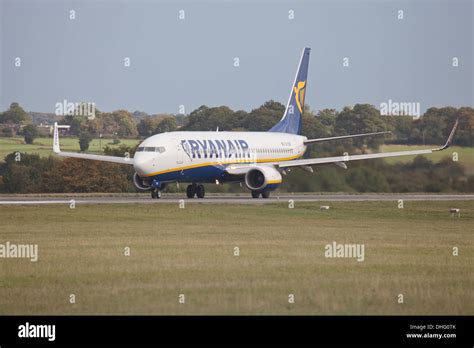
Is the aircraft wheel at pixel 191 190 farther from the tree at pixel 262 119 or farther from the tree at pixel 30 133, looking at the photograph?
the tree at pixel 30 133

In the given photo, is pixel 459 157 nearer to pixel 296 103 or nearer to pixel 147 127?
pixel 296 103

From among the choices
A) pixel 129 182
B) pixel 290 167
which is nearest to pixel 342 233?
pixel 290 167

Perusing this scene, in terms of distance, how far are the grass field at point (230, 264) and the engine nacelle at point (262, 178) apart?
43.1 ft

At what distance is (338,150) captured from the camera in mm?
73812

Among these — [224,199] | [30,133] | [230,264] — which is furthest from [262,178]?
[30,133]

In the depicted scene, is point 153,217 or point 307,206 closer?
point 153,217

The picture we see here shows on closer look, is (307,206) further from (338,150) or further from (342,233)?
(338,150)

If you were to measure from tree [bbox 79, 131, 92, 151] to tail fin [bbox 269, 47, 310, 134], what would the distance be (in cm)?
3609

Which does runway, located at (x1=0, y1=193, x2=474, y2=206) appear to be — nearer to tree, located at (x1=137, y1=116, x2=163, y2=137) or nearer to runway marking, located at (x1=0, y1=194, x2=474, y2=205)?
runway marking, located at (x1=0, y1=194, x2=474, y2=205)

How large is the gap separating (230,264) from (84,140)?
8273 centimetres

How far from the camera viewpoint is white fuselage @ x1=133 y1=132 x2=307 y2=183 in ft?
190

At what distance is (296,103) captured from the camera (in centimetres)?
7362
